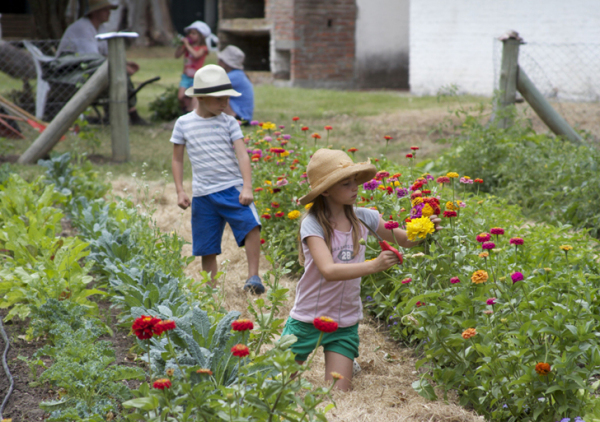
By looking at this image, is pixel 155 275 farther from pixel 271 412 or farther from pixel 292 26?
pixel 292 26

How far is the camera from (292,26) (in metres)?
14.5

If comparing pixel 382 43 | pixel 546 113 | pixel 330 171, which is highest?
pixel 382 43

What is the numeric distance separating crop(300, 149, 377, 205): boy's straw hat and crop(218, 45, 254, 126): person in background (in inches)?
161

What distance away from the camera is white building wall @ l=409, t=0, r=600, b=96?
34.9 feet

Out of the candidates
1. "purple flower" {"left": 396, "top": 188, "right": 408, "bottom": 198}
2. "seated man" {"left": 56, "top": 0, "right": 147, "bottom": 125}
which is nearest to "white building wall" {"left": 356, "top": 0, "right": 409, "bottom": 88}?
"seated man" {"left": 56, "top": 0, "right": 147, "bottom": 125}

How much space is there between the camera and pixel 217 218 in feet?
12.5

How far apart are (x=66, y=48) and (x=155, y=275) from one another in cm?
723

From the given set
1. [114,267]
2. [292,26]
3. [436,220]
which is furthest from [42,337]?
[292,26]

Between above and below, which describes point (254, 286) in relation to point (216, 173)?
below

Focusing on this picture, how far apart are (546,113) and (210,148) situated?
382 cm

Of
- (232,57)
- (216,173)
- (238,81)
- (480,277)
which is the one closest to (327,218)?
(480,277)

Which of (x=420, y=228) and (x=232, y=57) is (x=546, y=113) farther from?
(x=420, y=228)

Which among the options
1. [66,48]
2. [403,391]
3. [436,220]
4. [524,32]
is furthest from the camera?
[524,32]

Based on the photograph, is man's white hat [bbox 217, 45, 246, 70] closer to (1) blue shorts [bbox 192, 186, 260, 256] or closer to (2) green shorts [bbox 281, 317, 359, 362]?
(1) blue shorts [bbox 192, 186, 260, 256]
